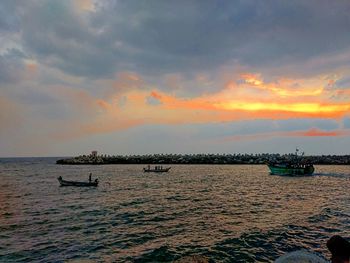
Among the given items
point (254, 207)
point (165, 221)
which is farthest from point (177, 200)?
point (165, 221)

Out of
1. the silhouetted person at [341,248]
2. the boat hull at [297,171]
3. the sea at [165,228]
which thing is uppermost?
the silhouetted person at [341,248]

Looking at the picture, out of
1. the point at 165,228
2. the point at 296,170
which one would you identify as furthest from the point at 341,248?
the point at 296,170

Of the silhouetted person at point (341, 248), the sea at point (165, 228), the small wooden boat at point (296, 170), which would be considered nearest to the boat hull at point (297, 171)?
the small wooden boat at point (296, 170)

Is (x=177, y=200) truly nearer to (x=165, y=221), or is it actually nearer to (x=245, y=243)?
(x=165, y=221)

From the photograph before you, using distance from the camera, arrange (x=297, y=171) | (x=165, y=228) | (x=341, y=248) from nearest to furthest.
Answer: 1. (x=341, y=248)
2. (x=165, y=228)
3. (x=297, y=171)

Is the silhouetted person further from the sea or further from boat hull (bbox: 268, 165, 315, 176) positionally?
boat hull (bbox: 268, 165, 315, 176)

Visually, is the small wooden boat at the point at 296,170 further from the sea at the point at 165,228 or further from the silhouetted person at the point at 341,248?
the silhouetted person at the point at 341,248

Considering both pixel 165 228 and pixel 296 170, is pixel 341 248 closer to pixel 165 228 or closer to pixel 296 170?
pixel 165 228

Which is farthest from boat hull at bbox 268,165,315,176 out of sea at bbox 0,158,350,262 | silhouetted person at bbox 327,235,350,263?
silhouetted person at bbox 327,235,350,263

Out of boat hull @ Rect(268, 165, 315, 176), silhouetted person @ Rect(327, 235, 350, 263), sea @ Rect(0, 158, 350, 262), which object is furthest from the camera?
boat hull @ Rect(268, 165, 315, 176)

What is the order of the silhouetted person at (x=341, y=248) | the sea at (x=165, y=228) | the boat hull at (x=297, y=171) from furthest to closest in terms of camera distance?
1. the boat hull at (x=297, y=171)
2. the sea at (x=165, y=228)
3. the silhouetted person at (x=341, y=248)

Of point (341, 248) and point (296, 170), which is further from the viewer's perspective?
point (296, 170)

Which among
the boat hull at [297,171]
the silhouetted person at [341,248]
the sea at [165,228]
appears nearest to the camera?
the silhouetted person at [341,248]

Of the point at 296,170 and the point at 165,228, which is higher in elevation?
the point at 296,170
